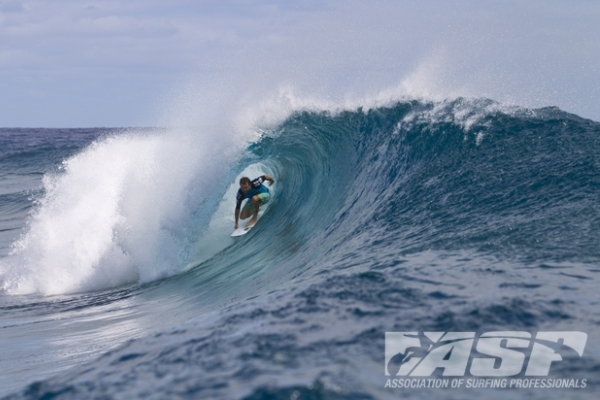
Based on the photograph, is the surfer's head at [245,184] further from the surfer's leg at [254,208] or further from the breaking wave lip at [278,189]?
the breaking wave lip at [278,189]

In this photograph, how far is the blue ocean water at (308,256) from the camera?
423 centimetres

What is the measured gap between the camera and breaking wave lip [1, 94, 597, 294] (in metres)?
10.1

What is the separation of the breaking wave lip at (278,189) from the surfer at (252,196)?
1.18 ft

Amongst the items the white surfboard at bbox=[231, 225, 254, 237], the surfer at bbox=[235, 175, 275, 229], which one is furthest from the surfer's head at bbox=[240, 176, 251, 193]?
the white surfboard at bbox=[231, 225, 254, 237]

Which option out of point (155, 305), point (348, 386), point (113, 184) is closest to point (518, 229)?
point (348, 386)

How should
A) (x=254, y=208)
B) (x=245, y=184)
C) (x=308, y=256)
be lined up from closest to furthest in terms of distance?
(x=308, y=256)
(x=245, y=184)
(x=254, y=208)

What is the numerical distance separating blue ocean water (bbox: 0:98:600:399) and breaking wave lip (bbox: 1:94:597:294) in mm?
41

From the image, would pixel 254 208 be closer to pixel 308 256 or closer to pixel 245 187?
pixel 245 187

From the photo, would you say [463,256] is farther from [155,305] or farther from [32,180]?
[32,180]

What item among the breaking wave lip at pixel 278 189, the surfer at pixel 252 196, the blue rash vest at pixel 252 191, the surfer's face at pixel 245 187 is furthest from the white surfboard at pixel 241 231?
the surfer's face at pixel 245 187

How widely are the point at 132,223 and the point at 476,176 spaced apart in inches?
243

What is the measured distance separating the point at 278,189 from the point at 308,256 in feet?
16.2

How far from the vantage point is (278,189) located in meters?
14.1

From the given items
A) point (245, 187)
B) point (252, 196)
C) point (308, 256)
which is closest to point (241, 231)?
point (252, 196)
